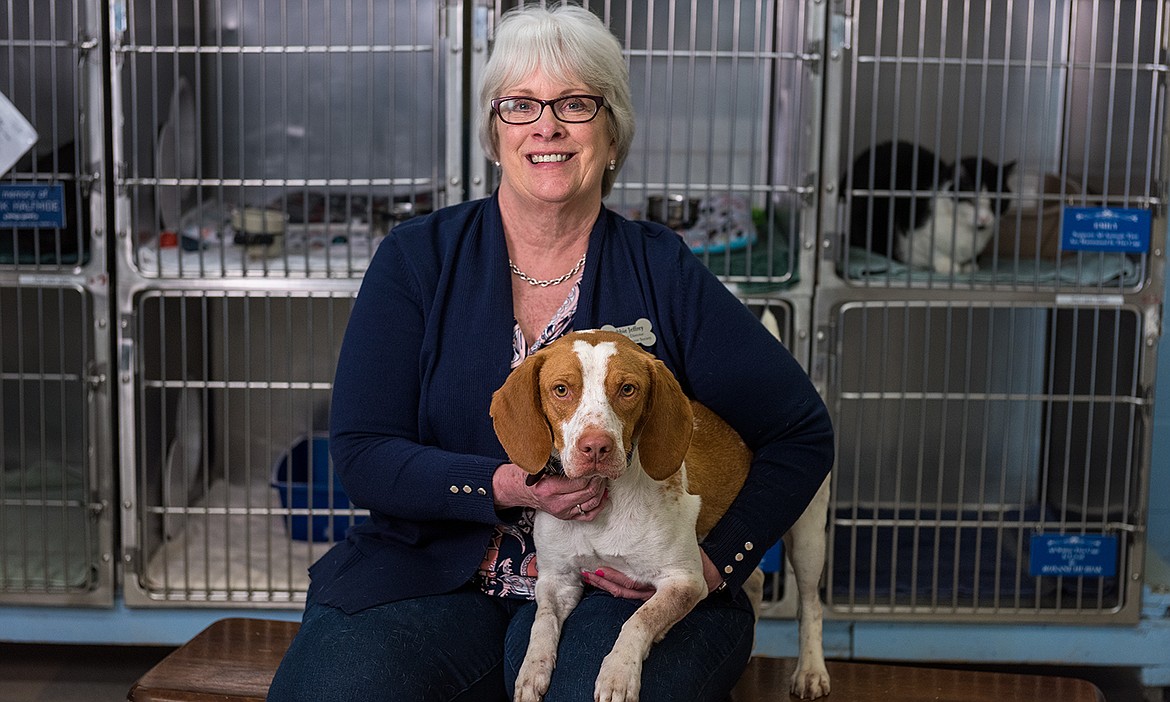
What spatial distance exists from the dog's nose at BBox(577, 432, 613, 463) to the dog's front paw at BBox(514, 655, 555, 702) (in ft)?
0.94

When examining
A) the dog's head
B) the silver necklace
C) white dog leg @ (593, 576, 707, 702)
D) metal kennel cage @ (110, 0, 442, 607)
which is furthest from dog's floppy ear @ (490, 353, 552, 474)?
metal kennel cage @ (110, 0, 442, 607)

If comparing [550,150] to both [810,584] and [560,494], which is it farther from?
[810,584]

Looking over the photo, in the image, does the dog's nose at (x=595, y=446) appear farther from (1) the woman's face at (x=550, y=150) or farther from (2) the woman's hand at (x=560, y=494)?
(1) the woman's face at (x=550, y=150)

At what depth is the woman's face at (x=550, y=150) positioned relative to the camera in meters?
1.58

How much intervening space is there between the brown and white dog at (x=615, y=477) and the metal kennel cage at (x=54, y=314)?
1392 millimetres

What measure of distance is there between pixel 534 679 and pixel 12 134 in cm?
174

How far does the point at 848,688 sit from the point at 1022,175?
119 cm

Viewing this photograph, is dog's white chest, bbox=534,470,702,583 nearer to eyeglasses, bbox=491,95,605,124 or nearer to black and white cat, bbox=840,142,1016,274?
eyeglasses, bbox=491,95,605,124

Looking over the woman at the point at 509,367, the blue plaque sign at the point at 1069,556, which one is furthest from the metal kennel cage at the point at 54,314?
the blue plaque sign at the point at 1069,556

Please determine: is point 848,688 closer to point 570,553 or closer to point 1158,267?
point 570,553

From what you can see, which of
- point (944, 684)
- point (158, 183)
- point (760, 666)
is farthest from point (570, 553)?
point (158, 183)

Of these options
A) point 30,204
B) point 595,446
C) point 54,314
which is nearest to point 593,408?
point 595,446

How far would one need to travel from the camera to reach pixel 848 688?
1770mm

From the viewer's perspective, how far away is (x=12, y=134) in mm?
2352
